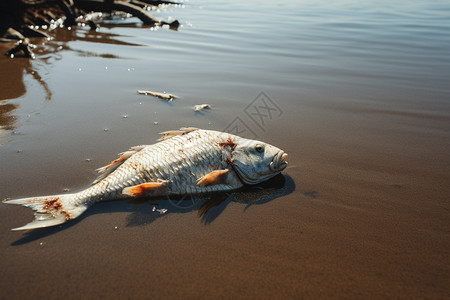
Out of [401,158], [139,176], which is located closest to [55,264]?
[139,176]

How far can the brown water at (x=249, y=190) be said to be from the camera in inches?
108

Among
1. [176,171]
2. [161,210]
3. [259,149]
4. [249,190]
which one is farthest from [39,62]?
[249,190]

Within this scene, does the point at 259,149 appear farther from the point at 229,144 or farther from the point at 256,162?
the point at 229,144

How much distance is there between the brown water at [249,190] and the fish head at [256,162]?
A: 0.18 meters

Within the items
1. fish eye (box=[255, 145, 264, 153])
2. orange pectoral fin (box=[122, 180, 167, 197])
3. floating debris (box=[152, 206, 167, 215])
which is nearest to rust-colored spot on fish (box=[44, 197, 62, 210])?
orange pectoral fin (box=[122, 180, 167, 197])

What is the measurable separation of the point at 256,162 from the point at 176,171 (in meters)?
0.99

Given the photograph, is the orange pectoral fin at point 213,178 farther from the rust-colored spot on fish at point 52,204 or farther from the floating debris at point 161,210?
the rust-colored spot on fish at point 52,204

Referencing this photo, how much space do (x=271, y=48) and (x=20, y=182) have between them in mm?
9069

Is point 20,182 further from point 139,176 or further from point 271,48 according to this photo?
point 271,48

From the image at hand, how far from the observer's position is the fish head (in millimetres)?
3895

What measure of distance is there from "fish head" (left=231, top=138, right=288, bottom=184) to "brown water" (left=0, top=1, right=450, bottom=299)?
0.18 meters

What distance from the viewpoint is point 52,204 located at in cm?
329

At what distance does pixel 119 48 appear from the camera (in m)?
10.3

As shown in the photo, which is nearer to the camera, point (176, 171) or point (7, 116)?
point (176, 171)
